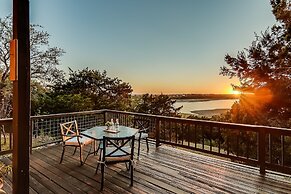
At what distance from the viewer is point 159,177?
3766 mm

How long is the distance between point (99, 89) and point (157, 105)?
3.22m

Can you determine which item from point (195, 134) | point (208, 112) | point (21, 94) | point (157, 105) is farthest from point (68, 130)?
point (157, 105)

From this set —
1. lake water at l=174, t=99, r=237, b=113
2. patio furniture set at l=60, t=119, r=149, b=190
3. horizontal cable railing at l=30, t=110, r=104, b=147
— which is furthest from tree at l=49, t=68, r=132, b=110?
patio furniture set at l=60, t=119, r=149, b=190

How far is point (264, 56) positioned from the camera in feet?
26.8

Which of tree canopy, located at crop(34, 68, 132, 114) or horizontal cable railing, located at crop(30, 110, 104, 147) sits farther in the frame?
tree canopy, located at crop(34, 68, 132, 114)

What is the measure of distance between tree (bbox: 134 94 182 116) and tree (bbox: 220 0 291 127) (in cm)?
443

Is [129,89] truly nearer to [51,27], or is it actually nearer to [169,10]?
[51,27]

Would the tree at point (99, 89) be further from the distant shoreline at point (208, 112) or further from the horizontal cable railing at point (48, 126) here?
the horizontal cable railing at point (48, 126)

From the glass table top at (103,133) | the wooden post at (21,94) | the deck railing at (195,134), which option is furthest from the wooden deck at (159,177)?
the wooden post at (21,94)

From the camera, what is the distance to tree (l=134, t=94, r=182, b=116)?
12.7m

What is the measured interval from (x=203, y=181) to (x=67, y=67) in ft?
30.1

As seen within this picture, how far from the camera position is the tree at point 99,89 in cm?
1195

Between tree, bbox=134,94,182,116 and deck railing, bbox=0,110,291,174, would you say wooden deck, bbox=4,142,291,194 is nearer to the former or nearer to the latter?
deck railing, bbox=0,110,291,174

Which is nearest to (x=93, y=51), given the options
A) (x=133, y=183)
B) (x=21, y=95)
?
(x=133, y=183)
